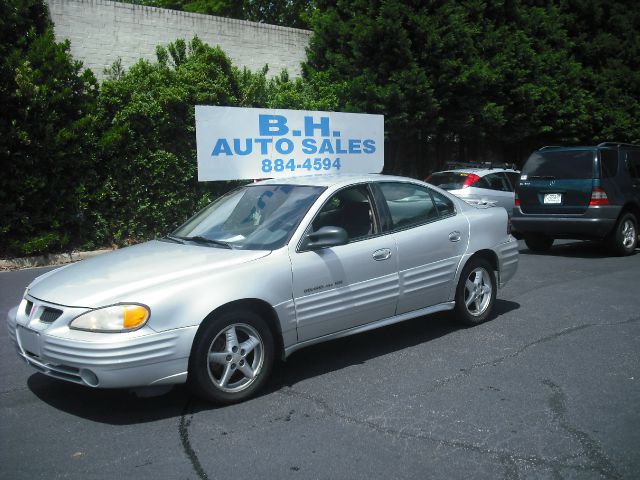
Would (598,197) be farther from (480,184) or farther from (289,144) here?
(289,144)

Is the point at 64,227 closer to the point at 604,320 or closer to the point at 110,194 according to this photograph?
the point at 110,194

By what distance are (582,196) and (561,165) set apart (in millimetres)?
644

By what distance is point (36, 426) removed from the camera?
13.8ft

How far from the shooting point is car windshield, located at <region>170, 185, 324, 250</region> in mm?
5134

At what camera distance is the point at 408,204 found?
6.02 m

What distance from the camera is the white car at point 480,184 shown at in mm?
13164

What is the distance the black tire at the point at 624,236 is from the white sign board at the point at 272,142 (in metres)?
4.42

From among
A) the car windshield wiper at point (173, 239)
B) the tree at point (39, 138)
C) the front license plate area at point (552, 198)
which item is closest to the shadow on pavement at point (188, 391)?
the car windshield wiper at point (173, 239)

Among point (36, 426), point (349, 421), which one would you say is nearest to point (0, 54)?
point (36, 426)

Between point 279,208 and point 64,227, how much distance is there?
25.1 ft

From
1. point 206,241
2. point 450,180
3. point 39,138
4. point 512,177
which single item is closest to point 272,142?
point 206,241

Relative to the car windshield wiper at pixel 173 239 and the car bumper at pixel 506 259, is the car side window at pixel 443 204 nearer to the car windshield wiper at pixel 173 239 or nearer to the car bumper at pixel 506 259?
the car bumper at pixel 506 259

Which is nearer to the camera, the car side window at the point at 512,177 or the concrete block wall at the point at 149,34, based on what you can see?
the concrete block wall at the point at 149,34

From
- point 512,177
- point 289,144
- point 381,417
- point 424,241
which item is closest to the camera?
point 381,417
